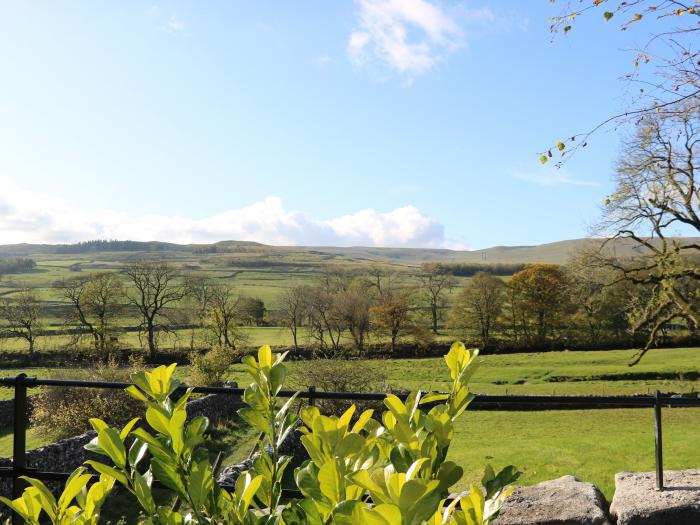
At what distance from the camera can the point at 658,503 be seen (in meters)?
4.28

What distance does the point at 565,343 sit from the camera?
61.9 metres

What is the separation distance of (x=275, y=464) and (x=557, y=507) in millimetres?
3589

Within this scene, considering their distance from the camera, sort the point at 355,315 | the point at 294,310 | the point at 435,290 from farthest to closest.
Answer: the point at 435,290
the point at 294,310
the point at 355,315

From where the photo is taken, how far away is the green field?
719 inches

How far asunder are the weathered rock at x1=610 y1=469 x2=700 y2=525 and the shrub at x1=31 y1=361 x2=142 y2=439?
23.9 m

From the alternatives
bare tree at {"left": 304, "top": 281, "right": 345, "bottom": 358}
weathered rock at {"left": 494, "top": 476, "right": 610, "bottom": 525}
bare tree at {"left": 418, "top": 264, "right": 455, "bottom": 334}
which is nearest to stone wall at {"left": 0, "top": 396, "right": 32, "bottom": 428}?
bare tree at {"left": 304, "top": 281, "right": 345, "bottom": 358}

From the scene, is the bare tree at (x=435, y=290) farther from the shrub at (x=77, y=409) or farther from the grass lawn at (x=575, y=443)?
the shrub at (x=77, y=409)

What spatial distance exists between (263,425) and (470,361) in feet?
1.88

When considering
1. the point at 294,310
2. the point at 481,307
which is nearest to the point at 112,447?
the point at 294,310

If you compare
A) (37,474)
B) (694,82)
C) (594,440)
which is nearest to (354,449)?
(37,474)

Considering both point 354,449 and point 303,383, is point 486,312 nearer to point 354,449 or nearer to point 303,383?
point 303,383

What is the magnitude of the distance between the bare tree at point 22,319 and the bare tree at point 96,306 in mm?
3825

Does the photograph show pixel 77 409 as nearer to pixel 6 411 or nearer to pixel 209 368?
pixel 6 411

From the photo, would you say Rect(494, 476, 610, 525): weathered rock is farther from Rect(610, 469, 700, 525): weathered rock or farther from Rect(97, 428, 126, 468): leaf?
Rect(97, 428, 126, 468): leaf
